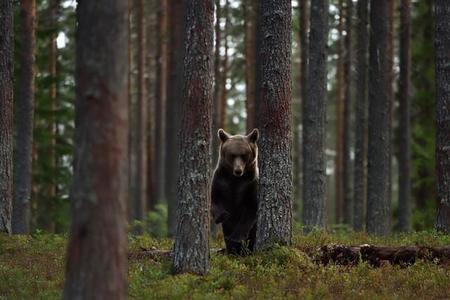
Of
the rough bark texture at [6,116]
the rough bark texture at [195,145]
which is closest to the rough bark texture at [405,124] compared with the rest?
the rough bark texture at [6,116]

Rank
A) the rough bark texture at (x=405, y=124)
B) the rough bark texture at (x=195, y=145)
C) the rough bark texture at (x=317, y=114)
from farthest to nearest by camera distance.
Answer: the rough bark texture at (x=405, y=124) < the rough bark texture at (x=317, y=114) < the rough bark texture at (x=195, y=145)

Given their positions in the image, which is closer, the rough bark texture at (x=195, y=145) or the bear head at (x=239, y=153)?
the rough bark texture at (x=195, y=145)

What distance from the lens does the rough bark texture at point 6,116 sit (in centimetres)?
1698

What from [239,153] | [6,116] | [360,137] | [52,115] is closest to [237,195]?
[239,153]

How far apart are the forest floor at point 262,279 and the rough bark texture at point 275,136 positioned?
467 millimetres

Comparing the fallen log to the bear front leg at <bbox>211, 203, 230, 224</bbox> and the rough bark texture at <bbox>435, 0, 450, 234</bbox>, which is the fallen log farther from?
the rough bark texture at <bbox>435, 0, 450, 234</bbox>

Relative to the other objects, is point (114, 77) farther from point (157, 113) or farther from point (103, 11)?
point (157, 113)

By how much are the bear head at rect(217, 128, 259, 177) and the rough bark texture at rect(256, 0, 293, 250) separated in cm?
142

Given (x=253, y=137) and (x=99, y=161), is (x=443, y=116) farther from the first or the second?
(x=99, y=161)

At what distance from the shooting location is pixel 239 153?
14852 mm

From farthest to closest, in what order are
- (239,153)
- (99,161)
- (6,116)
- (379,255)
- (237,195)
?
(6,116), (237,195), (239,153), (379,255), (99,161)

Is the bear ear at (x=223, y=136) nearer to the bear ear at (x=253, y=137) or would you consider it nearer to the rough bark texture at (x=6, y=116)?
the bear ear at (x=253, y=137)

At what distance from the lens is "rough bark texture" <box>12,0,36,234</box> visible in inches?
813

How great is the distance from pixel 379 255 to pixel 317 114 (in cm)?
737
